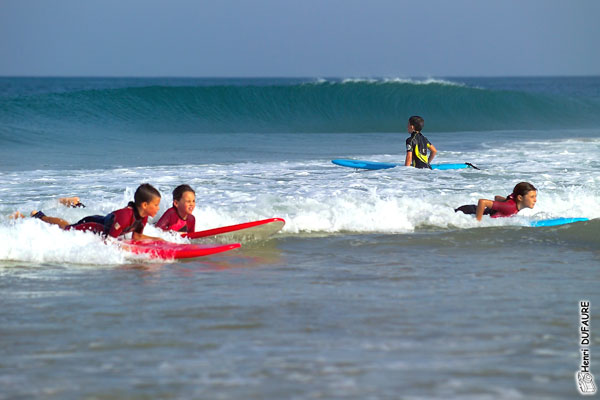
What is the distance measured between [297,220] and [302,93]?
26980mm

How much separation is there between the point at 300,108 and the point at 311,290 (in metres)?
28.1

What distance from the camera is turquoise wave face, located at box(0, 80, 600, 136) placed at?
28.5 meters

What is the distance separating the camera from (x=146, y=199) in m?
7.04

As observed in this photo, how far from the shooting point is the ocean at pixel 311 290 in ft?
13.0

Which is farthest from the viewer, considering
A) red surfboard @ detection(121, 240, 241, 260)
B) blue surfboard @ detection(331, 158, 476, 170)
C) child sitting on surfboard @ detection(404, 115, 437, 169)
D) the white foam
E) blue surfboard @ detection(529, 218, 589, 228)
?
blue surfboard @ detection(331, 158, 476, 170)

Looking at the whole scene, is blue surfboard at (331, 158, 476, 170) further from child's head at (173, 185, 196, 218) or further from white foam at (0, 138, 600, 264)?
child's head at (173, 185, 196, 218)

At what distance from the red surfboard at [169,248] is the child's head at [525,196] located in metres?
3.55

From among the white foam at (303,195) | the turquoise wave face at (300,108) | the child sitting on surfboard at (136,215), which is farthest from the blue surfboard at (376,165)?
the turquoise wave face at (300,108)

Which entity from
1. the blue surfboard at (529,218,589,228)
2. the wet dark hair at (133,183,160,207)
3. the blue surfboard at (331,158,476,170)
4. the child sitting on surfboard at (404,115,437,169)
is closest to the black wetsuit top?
the child sitting on surfboard at (404,115,437,169)

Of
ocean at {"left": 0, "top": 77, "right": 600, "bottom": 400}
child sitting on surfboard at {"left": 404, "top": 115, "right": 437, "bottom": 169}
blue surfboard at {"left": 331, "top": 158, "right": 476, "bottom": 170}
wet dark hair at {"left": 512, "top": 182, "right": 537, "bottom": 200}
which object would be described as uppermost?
child sitting on surfboard at {"left": 404, "top": 115, "right": 437, "bottom": 169}

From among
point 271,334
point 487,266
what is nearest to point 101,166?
point 487,266

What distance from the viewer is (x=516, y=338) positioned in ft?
14.9

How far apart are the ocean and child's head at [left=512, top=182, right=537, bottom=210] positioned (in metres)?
0.17

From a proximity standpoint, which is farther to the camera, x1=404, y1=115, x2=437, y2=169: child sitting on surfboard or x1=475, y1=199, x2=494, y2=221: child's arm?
x1=404, y1=115, x2=437, y2=169: child sitting on surfboard
